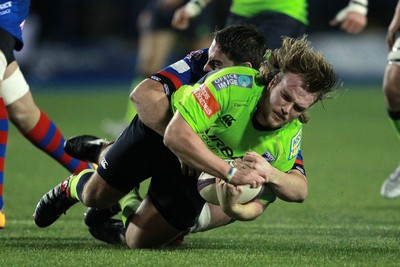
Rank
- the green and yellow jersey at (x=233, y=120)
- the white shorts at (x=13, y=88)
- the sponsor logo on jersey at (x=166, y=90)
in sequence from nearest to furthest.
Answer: the green and yellow jersey at (x=233, y=120), the sponsor logo on jersey at (x=166, y=90), the white shorts at (x=13, y=88)

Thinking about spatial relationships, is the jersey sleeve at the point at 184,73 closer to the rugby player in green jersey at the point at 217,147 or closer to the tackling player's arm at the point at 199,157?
the rugby player in green jersey at the point at 217,147

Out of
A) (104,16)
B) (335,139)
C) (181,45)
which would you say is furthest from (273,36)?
(104,16)

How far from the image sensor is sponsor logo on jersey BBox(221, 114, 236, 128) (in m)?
4.50

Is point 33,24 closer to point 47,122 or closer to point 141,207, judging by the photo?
point 47,122

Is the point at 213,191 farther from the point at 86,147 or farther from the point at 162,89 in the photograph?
the point at 86,147

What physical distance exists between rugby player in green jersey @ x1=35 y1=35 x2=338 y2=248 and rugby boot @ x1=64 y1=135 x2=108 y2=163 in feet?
1.85

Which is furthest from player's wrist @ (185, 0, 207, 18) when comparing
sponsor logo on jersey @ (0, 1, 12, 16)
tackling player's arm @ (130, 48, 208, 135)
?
tackling player's arm @ (130, 48, 208, 135)

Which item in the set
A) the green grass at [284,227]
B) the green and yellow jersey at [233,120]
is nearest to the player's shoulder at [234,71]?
the green and yellow jersey at [233,120]

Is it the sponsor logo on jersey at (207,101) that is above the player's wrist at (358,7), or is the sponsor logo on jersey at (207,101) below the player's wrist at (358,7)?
above

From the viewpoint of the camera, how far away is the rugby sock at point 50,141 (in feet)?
20.0

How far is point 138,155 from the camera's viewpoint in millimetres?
5090

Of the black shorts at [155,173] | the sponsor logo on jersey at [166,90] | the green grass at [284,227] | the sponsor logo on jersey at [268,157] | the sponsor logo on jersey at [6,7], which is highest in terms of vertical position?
the sponsor logo on jersey at [6,7]

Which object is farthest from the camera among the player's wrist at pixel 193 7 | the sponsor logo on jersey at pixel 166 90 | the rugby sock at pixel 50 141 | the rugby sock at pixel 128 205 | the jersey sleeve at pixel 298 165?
the player's wrist at pixel 193 7

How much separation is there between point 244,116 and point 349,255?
84cm
